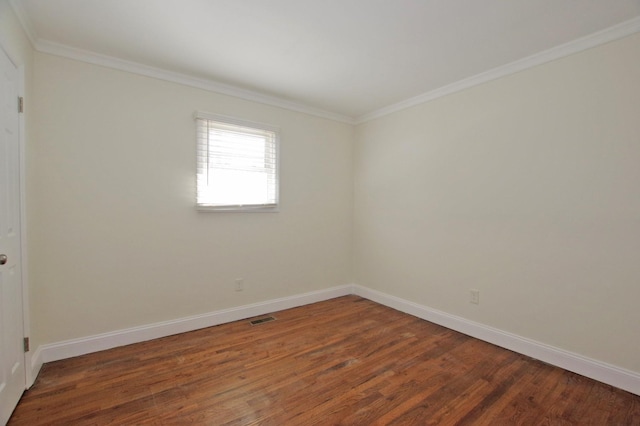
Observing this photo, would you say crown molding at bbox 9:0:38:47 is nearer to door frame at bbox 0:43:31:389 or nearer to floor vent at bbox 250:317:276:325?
door frame at bbox 0:43:31:389

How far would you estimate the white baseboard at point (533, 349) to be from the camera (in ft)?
6.80

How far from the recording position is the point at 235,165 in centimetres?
318

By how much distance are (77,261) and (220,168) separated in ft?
4.77

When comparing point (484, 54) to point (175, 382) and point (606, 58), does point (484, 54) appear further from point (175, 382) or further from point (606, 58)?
point (175, 382)

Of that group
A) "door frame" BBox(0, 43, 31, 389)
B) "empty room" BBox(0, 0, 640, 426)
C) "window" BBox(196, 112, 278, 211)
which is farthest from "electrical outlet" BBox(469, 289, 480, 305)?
"door frame" BBox(0, 43, 31, 389)

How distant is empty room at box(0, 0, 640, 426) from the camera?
189cm

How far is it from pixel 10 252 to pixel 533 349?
12.5 ft

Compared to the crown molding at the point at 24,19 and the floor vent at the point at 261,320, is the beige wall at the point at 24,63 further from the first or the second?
the floor vent at the point at 261,320

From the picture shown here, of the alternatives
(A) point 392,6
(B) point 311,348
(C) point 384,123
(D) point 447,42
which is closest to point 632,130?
(D) point 447,42

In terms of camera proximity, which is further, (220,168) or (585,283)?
(220,168)

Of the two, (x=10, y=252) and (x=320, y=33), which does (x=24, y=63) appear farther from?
(x=320, y=33)

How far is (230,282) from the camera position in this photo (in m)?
3.22

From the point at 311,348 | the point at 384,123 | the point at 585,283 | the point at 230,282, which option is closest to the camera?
the point at 585,283

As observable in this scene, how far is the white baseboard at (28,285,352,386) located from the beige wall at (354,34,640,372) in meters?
1.47
